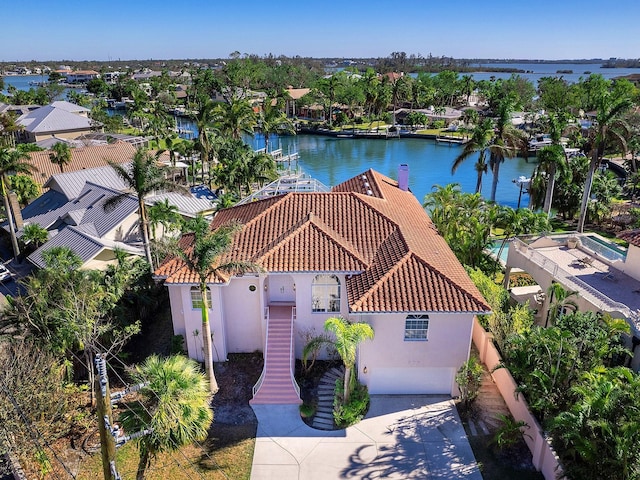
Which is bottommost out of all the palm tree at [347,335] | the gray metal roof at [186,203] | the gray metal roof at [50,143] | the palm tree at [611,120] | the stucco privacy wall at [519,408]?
the stucco privacy wall at [519,408]

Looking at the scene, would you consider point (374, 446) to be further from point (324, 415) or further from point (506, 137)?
point (506, 137)

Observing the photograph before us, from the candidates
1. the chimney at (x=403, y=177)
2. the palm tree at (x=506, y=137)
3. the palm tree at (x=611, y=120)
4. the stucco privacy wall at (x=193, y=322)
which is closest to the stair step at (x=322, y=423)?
the stucco privacy wall at (x=193, y=322)

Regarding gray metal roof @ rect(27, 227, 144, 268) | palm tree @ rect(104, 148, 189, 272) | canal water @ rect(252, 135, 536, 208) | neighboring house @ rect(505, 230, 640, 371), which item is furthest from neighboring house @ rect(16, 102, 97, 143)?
neighboring house @ rect(505, 230, 640, 371)

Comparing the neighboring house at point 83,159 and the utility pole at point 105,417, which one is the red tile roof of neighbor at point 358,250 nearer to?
the utility pole at point 105,417

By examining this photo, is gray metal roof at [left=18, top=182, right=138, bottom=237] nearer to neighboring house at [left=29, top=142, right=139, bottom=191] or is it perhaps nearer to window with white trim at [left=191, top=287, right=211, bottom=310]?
neighboring house at [left=29, top=142, right=139, bottom=191]

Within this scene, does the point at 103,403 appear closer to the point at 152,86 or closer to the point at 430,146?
the point at 430,146

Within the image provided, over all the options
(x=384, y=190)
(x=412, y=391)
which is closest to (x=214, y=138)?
(x=384, y=190)
